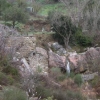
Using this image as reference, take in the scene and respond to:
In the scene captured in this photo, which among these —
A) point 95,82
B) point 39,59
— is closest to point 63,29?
point 39,59

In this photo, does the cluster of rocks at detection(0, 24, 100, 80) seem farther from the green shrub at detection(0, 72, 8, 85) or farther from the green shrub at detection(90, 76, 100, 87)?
the green shrub at detection(0, 72, 8, 85)

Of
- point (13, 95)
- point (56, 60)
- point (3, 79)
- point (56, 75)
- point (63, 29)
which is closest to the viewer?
point (13, 95)

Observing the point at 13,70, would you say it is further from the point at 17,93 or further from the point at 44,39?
the point at 44,39

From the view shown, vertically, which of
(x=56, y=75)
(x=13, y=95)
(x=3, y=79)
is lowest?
(x=56, y=75)

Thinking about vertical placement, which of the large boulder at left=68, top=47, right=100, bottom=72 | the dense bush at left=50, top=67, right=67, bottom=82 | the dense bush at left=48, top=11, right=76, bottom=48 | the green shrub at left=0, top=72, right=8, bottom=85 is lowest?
the large boulder at left=68, top=47, right=100, bottom=72

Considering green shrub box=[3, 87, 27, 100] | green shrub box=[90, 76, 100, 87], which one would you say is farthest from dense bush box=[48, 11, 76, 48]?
green shrub box=[3, 87, 27, 100]

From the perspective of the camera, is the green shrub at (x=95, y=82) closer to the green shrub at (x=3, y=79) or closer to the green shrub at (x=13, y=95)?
the green shrub at (x=3, y=79)

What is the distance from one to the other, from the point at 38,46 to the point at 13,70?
6.50 m

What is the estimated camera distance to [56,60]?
1770cm

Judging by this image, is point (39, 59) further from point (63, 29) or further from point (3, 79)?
point (3, 79)

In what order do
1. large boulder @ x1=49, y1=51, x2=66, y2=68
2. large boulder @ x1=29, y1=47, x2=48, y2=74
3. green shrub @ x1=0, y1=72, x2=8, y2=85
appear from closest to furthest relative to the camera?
green shrub @ x1=0, y1=72, x2=8, y2=85 → large boulder @ x1=29, y1=47, x2=48, y2=74 → large boulder @ x1=49, y1=51, x2=66, y2=68

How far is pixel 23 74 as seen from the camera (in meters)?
12.6

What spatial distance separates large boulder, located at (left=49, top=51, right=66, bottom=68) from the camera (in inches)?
692

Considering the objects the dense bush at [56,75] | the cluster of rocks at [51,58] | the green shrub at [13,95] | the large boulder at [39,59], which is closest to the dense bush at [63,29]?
the cluster of rocks at [51,58]
